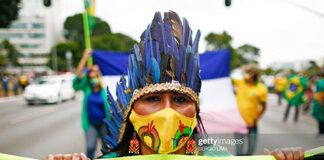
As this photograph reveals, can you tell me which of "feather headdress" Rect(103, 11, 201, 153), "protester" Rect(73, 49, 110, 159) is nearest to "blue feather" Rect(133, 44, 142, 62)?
"feather headdress" Rect(103, 11, 201, 153)

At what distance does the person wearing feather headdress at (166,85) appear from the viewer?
131 cm

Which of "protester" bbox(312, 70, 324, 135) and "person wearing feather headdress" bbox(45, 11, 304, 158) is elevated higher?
"person wearing feather headdress" bbox(45, 11, 304, 158)

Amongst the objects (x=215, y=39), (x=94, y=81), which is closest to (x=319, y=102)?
(x=215, y=39)

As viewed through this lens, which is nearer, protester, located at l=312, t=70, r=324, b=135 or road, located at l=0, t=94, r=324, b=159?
road, located at l=0, t=94, r=324, b=159

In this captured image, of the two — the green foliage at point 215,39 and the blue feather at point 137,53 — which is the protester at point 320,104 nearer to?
the green foliage at point 215,39

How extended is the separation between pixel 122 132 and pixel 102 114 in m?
1.90

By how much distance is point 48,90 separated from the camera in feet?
27.9

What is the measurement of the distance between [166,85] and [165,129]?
0.24 m

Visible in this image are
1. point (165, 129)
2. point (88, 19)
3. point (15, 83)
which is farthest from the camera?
A: point (15, 83)

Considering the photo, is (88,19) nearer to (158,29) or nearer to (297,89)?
(158,29)

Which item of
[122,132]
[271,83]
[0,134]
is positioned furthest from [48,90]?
[271,83]

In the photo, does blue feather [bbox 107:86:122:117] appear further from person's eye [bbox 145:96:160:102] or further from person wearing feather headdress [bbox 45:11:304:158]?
person's eye [bbox 145:96:160:102]

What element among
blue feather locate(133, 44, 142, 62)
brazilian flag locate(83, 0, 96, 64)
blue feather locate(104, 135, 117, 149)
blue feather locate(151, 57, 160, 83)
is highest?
brazilian flag locate(83, 0, 96, 64)

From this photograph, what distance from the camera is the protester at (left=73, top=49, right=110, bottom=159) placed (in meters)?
3.37
